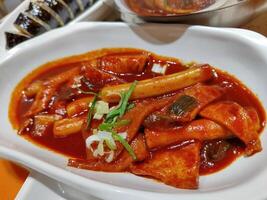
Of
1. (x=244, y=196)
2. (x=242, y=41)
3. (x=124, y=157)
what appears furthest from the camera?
(x=242, y=41)

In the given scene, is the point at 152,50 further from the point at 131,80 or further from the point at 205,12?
the point at 205,12

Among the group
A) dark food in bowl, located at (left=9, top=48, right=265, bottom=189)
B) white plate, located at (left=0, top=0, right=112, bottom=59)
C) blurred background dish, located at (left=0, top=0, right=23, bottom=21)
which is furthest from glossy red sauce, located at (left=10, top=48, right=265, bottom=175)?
blurred background dish, located at (left=0, top=0, right=23, bottom=21)

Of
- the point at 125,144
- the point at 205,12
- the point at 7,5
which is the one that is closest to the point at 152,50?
the point at 205,12

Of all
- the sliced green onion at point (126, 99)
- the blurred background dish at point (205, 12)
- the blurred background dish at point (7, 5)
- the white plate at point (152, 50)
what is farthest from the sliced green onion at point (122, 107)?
the blurred background dish at point (7, 5)

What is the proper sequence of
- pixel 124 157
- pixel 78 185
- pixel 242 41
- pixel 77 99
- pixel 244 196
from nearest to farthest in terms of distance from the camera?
1. pixel 244 196
2. pixel 78 185
3. pixel 124 157
4. pixel 242 41
5. pixel 77 99

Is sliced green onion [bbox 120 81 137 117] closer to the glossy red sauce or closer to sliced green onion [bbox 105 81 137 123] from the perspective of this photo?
sliced green onion [bbox 105 81 137 123]

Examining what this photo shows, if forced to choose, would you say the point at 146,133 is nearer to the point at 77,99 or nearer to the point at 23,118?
the point at 77,99

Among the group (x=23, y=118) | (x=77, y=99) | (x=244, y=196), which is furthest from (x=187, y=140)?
(x=23, y=118)
